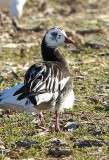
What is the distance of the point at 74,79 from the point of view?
1003cm

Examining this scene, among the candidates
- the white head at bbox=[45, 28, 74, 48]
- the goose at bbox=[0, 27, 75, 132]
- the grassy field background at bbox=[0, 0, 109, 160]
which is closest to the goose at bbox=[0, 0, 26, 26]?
the grassy field background at bbox=[0, 0, 109, 160]

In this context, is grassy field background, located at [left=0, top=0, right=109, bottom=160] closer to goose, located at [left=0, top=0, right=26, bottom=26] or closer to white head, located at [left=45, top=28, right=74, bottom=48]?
goose, located at [left=0, top=0, right=26, bottom=26]

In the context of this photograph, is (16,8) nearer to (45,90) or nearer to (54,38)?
(54,38)

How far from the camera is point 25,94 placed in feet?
22.7

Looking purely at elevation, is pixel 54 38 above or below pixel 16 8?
below

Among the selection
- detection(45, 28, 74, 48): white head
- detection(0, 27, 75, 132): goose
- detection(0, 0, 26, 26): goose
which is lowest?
detection(0, 27, 75, 132): goose

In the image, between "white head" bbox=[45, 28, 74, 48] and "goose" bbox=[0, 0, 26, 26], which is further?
"goose" bbox=[0, 0, 26, 26]

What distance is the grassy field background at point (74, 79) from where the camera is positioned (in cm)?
668

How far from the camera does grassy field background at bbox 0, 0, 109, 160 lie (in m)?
6.68

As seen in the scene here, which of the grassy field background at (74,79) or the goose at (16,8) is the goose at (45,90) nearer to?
the grassy field background at (74,79)

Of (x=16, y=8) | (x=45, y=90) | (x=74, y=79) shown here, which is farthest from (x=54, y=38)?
(x=16, y=8)

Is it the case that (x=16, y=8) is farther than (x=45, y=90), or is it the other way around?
(x=16, y=8)

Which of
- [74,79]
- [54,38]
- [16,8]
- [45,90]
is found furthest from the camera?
[16,8]

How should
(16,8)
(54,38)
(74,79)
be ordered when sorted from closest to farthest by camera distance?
(54,38)
(74,79)
(16,8)
